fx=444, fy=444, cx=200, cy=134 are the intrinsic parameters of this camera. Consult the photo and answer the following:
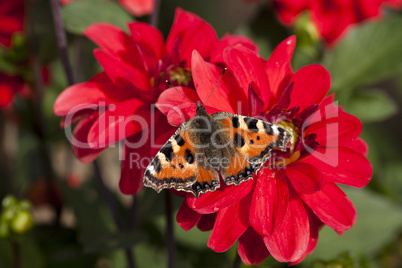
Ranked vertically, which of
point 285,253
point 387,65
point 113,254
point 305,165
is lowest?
point 113,254

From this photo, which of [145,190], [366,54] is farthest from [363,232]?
[145,190]

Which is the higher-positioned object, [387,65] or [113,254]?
[387,65]

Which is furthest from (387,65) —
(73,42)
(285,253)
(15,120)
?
(15,120)

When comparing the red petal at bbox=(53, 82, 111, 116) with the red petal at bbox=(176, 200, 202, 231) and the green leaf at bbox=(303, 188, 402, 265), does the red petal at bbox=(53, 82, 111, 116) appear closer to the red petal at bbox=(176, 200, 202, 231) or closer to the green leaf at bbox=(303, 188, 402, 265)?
the red petal at bbox=(176, 200, 202, 231)

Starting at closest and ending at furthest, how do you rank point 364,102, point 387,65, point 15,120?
1. point 387,65
2. point 364,102
3. point 15,120

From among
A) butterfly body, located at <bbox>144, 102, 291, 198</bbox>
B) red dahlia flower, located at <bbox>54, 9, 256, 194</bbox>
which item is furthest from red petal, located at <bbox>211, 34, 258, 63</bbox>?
butterfly body, located at <bbox>144, 102, 291, 198</bbox>

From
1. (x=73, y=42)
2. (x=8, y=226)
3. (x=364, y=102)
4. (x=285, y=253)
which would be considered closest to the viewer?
(x=285, y=253)

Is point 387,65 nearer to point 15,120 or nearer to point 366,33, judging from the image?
point 366,33
